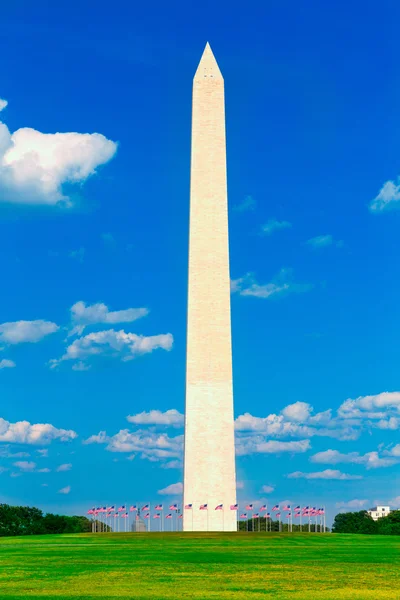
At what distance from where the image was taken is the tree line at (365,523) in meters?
64.0

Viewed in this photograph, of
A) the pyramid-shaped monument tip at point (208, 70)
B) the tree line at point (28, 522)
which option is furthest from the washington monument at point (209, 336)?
the tree line at point (28, 522)

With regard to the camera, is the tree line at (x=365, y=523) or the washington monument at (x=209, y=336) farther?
the tree line at (x=365, y=523)

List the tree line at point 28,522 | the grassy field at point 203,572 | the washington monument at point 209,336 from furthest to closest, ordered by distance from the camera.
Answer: the tree line at point 28,522 → the washington monument at point 209,336 → the grassy field at point 203,572

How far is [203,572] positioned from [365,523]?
55.2 m

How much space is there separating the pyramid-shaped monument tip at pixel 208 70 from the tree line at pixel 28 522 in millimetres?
37061

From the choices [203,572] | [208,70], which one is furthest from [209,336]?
[203,572]

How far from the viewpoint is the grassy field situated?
1662 centimetres

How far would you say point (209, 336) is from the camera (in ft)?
176

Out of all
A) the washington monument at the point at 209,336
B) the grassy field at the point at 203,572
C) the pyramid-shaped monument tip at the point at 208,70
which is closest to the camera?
the grassy field at the point at 203,572

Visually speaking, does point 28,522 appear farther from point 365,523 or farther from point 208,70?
point 208,70

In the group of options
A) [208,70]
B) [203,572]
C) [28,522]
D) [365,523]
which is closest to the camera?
[203,572]

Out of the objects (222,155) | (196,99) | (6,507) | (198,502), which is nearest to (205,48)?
(196,99)

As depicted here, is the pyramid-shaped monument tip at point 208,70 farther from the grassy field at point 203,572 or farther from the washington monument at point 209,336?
the grassy field at point 203,572

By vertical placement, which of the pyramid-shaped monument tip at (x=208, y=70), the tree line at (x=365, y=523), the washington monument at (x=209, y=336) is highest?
the pyramid-shaped monument tip at (x=208, y=70)
